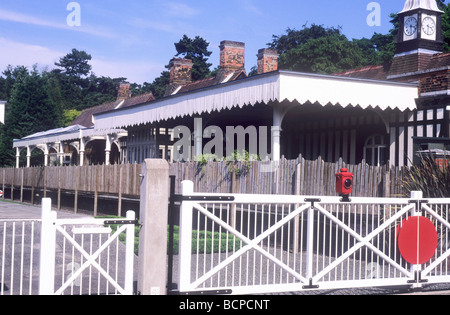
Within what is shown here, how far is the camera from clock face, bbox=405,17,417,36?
17.6 metres

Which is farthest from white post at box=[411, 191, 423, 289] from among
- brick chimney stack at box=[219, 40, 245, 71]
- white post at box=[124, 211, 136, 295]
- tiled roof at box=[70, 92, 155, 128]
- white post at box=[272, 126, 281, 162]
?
tiled roof at box=[70, 92, 155, 128]

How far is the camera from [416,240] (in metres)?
8.12

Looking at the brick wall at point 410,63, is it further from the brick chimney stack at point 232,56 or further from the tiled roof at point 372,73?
the brick chimney stack at point 232,56

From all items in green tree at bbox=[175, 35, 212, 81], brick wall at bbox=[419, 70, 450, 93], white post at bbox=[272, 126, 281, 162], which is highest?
green tree at bbox=[175, 35, 212, 81]

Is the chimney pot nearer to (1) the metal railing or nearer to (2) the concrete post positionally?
(1) the metal railing

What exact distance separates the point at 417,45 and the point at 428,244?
34.2 feet

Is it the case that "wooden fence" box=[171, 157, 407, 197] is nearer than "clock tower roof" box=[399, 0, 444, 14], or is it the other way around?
Answer: "wooden fence" box=[171, 157, 407, 197]

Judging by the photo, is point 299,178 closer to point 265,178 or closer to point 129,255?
point 265,178

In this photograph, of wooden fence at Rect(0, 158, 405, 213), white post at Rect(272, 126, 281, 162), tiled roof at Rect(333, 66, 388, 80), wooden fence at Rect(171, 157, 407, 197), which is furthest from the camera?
tiled roof at Rect(333, 66, 388, 80)

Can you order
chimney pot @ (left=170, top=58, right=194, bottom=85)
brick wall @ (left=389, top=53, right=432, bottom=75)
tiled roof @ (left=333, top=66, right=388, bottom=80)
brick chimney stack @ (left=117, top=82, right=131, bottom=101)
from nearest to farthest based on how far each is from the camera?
brick wall @ (left=389, top=53, right=432, bottom=75) < tiled roof @ (left=333, top=66, right=388, bottom=80) < chimney pot @ (left=170, top=58, right=194, bottom=85) < brick chimney stack @ (left=117, top=82, right=131, bottom=101)

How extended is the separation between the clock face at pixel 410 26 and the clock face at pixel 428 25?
255mm

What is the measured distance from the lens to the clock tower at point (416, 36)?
17.1m
